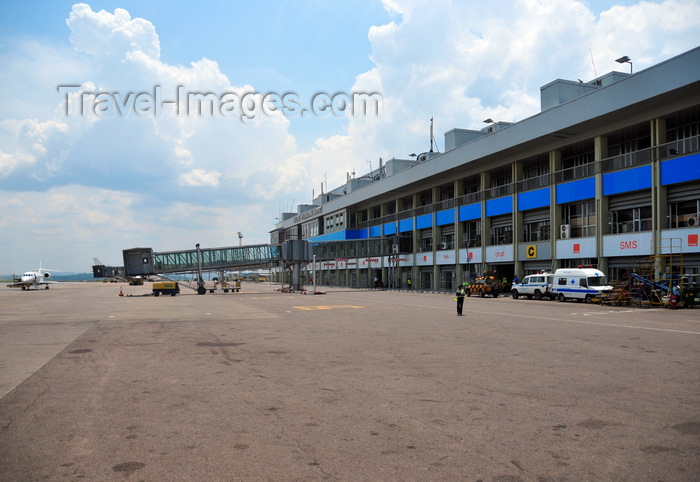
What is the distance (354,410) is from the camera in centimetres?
801

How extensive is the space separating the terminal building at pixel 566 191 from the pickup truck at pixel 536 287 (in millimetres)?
4548

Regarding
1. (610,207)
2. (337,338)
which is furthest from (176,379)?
(610,207)

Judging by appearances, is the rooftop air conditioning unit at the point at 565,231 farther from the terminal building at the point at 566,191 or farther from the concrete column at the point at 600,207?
the concrete column at the point at 600,207

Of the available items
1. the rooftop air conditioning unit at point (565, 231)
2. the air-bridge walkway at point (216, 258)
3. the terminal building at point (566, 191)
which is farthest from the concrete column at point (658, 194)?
the air-bridge walkway at point (216, 258)

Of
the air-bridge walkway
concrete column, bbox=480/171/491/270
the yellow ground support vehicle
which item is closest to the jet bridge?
the air-bridge walkway

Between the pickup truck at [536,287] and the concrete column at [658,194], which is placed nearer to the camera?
the concrete column at [658,194]

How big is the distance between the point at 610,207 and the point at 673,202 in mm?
5809

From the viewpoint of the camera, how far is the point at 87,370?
11.7m

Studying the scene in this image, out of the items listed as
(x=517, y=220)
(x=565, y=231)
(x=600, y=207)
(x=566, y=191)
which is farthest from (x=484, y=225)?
(x=600, y=207)

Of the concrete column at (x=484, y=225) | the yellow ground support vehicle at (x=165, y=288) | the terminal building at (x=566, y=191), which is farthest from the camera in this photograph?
the concrete column at (x=484, y=225)

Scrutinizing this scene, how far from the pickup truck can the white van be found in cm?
145

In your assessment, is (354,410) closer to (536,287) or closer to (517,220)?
(536,287)

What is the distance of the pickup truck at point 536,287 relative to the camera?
4281 cm

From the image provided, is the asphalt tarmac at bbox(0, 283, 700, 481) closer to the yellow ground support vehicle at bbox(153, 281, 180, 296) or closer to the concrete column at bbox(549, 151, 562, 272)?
the concrete column at bbox(549, 151, 562, 272)
